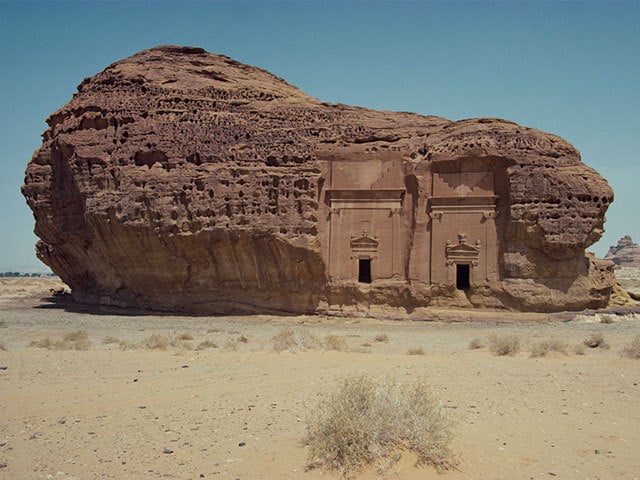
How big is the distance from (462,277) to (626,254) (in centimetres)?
11120

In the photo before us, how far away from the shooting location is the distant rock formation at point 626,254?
4641 inches

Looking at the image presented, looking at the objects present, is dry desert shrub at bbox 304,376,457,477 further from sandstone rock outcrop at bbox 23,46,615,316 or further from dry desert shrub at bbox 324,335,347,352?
sandstone rock outcrop at bbox 23,46,615,316

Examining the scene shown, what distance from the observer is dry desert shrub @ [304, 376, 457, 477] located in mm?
6422

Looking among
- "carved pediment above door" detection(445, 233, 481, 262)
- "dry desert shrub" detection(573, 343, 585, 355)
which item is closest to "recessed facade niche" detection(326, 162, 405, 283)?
"carved pediment above door" detection(445, 233, 481, 262)

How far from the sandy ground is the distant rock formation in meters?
114

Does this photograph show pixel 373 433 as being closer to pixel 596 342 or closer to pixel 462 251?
pixel 596 342

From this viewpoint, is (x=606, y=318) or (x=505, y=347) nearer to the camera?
(x=505, y=347)

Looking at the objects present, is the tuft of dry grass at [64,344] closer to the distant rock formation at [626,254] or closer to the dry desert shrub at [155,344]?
the dry desert shrub at [155,344]

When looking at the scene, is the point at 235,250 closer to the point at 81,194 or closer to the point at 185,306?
the point at 185,306

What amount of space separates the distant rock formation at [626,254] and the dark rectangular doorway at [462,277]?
4076 inches

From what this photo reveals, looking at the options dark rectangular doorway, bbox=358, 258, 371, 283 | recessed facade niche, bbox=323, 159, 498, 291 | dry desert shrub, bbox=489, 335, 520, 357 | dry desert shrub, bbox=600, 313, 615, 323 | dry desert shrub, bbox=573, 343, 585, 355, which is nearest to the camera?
dry desert shrub, bbox=573, 343, 585, 355

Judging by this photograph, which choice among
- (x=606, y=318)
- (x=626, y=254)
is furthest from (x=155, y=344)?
(x=626, y=254)

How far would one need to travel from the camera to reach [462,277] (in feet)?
83.7

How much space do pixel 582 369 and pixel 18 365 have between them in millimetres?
12545
